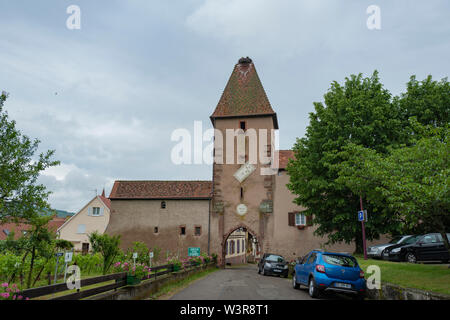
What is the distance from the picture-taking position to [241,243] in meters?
50.8

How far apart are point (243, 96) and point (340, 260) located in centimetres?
2577

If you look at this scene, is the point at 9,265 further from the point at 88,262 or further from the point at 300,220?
the point at 300,220

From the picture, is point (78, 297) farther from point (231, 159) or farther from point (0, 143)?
point (231, 159)

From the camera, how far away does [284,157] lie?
32375 mm

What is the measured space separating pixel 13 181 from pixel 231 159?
61.4 feet

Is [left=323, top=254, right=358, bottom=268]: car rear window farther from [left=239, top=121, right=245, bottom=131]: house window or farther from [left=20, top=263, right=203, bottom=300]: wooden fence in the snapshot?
[left=239, top=121, right=245, bottom=131]: house window

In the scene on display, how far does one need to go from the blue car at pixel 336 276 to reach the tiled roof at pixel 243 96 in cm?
2289

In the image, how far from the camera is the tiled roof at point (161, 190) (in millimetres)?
31891

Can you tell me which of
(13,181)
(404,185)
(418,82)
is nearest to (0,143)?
(13,181)

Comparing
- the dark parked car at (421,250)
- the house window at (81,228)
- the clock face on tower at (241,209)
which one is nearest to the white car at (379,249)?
the dark parked car at (421,250)

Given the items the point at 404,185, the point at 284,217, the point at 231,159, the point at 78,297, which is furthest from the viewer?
the point at 231,159

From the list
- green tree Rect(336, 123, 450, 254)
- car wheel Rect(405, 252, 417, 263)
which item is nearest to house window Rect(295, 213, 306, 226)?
car wheel Rect(405, 252, 417, 263)

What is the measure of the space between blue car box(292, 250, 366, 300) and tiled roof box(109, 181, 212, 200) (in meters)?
21.1

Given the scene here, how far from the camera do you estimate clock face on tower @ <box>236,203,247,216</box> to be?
100 feet
